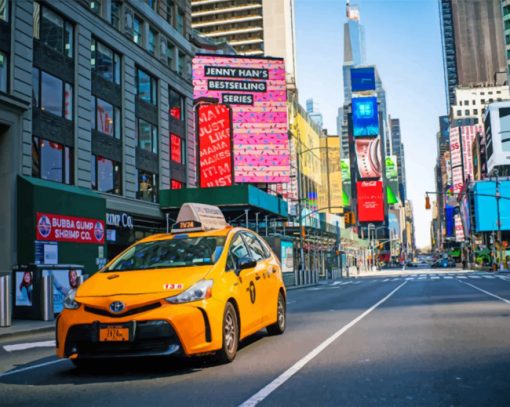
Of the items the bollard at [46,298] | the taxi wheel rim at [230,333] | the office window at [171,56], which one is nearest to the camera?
the taxi wheel rim at [230,333]

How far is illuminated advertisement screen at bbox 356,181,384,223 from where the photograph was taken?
581 ft

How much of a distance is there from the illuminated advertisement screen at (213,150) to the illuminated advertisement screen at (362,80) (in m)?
139

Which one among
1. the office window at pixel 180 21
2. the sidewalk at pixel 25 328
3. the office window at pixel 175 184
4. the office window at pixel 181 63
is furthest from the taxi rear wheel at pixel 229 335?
the office window at pixel 180 21

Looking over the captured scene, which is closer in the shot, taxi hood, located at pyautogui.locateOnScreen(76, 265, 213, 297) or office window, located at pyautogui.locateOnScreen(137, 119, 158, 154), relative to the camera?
taxi hood, located at pyautogui.locateOnScreen(76, 265, 213, 297)

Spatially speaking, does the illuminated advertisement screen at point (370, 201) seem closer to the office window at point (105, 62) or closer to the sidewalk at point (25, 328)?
the office window at point (105, 62)

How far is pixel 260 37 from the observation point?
342 feet

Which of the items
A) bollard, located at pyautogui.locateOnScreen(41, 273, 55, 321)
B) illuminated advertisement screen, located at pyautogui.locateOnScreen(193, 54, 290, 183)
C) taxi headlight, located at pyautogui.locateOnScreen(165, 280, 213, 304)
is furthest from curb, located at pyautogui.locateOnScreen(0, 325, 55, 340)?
illuminated advertisement screen, located at pyautogui.locateOnScreen(193, 54, 290, 183)

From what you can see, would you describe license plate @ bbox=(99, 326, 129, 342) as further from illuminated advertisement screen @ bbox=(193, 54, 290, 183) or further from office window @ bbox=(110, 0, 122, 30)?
illuminated advertisement screen @ bbox=(193, 54, 290, 183)

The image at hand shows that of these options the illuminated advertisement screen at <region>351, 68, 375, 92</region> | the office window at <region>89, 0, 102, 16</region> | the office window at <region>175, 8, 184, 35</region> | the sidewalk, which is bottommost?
the sidewalk

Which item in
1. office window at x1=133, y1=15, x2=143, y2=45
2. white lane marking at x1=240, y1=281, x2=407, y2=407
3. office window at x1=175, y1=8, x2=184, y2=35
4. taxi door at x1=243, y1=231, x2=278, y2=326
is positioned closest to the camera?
white lane marking at x1=240, y1=281, x2=407, y2=407

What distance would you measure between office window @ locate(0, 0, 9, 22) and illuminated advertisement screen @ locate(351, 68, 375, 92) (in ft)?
526

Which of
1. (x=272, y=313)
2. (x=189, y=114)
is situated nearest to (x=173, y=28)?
(x=189, y=114)

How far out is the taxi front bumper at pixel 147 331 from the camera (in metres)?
6.66

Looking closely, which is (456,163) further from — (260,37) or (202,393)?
(202,393)
